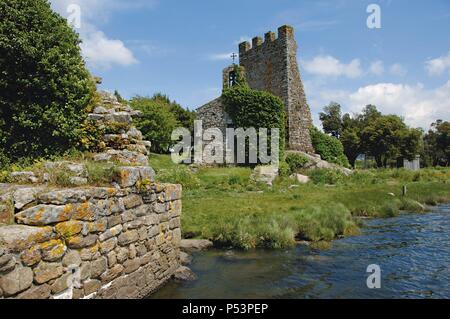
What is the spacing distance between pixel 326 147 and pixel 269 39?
11.8 m

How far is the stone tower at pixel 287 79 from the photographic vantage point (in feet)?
102

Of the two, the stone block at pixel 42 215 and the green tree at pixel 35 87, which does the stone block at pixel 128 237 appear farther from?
the green tree at pixel 35 87

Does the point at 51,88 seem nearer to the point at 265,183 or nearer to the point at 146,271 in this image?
the point at 146,271

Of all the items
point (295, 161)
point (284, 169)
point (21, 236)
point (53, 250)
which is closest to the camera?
point (21, 236)

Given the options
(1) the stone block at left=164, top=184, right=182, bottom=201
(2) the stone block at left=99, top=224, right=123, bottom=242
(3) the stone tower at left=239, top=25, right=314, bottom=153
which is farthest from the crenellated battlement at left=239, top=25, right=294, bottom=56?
(2) the stone block at left=99, top=224, right=123, bottom=242

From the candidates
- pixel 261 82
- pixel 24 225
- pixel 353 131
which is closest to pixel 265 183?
pixel 261 82

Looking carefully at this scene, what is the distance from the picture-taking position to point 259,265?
9.77m

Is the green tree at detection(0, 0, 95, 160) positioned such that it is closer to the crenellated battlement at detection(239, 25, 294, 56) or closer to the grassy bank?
the grassy bank

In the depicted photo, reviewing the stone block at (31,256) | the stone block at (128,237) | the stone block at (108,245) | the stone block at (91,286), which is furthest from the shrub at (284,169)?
the stone block at (31,256)

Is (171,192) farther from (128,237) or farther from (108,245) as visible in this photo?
(108,245)

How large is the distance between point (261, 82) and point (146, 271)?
94.7ft

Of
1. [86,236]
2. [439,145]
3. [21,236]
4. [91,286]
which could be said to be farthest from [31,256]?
[439,145]

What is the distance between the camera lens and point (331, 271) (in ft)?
30.8

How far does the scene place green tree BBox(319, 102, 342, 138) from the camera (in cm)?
5975
